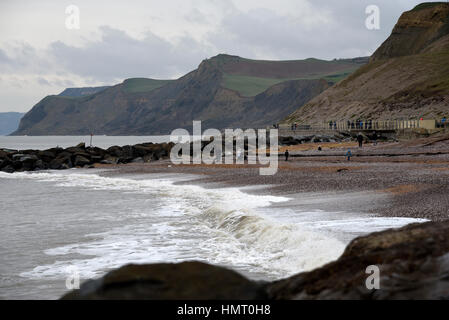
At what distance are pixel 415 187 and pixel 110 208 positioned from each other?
11.4 m

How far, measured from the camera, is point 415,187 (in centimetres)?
1827

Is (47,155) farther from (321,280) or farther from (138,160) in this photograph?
(321,280)

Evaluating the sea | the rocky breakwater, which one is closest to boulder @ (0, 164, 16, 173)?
the rocky breakwater

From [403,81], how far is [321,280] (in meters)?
101

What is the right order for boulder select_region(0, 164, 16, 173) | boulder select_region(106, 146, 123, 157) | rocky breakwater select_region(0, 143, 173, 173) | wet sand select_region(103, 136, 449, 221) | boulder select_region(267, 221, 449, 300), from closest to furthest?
1. boulder select_region(267, 221, 449, 300)
2. wet sand select_region(103, 136, 449, 221)
3. boulder select_region(0, 164, 16, 173)
4. rocky breakwater select_region(0, 143, 173, 173)
5. boulder select_region(106, 146, 123, 157)

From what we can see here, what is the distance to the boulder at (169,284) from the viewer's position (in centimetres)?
446

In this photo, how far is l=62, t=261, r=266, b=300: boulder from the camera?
4465 millimetres

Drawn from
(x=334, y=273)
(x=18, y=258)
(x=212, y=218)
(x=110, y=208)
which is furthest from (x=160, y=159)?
(x=334, y=273)

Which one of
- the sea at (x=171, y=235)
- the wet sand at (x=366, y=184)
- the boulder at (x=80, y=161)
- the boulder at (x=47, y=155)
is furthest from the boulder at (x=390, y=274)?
the boulder at (x=47, y=155)

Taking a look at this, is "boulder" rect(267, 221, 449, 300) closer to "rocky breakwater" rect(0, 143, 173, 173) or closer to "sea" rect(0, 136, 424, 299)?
"sea" rect(0, 136, 424, 299)

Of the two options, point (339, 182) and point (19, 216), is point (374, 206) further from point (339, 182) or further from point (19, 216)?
point (19, 216)

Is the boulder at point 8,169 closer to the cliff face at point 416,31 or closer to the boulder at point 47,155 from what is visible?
the boulder at point 47,155
